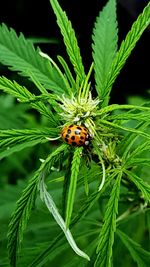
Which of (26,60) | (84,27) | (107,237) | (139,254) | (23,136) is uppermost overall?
(84,27)

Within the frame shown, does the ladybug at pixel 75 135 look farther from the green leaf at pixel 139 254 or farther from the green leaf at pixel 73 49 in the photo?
the green leaf at pixel 139 254

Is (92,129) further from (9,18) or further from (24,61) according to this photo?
(9,18)

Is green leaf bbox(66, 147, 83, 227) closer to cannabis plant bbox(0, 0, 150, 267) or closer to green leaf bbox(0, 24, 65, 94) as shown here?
cannabis plant bbox(0, 0, 150, 267)

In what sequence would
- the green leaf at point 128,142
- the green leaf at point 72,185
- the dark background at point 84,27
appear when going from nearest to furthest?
the green leaf at point 72,185 < the green leaf at point 128,142 < the dark background at point 84,27

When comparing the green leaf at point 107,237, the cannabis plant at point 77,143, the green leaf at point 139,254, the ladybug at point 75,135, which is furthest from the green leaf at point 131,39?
the green leaf at point 139,254

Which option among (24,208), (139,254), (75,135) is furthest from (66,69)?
(139,254)

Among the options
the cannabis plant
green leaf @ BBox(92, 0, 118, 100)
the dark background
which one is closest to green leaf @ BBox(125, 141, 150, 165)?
the cannabis plant

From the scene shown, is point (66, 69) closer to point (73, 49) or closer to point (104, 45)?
point (73, 49)
